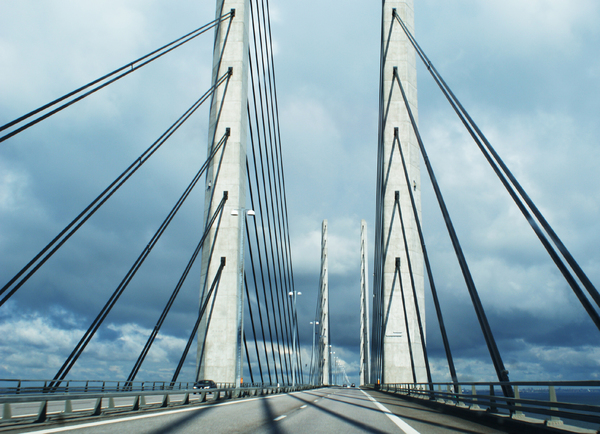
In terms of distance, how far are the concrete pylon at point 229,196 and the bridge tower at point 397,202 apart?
8.89 metres

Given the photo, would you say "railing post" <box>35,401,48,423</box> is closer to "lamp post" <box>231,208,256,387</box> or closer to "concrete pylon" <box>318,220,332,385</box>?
"lamp post" <box>231,208,256,387</box>

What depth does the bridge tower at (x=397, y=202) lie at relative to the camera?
95.3 ft

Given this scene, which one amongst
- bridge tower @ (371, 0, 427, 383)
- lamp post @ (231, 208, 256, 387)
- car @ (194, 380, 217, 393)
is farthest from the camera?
bridge tower @ (371, 0, 427, 383)

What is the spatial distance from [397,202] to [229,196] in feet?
32.9

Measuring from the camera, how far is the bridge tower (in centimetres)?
2906

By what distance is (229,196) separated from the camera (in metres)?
25.7

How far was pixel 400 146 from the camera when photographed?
28.5m

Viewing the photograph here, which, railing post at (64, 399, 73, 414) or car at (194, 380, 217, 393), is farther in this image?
car at (194, 380, 217, 393)

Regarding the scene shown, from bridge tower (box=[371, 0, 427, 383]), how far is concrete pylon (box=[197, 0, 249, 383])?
350 inches

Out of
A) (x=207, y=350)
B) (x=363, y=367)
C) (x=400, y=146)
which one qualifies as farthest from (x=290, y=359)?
(x=363, y=367)

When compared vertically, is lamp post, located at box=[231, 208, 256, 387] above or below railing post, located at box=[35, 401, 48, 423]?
above

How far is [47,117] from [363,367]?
79490 millimetres

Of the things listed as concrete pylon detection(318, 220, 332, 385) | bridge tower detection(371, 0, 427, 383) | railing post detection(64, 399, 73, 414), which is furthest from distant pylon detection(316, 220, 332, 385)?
railing post detection(64, 399, 73, 414)

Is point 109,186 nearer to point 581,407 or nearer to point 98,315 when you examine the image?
point 98,315
